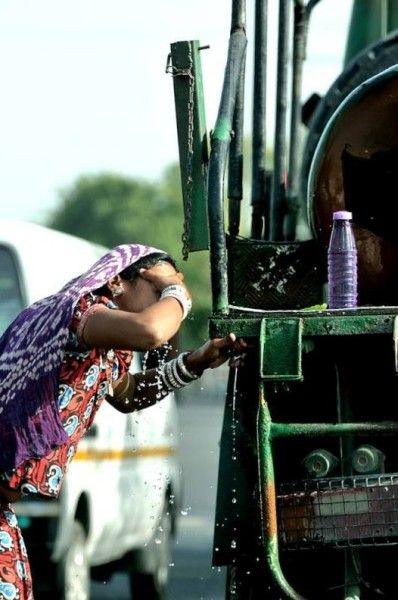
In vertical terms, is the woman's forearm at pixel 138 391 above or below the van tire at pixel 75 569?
below

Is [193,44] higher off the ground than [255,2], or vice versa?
[255,2]

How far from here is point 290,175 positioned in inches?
268

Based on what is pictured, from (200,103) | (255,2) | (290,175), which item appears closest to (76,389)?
(200,103)

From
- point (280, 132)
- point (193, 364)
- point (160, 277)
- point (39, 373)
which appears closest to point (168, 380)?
point (193, 364)

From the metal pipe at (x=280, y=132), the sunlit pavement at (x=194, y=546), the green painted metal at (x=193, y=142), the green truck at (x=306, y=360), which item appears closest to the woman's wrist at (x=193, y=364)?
the green truck at (x=306, y=360)

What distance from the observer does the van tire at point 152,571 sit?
10.3 meters

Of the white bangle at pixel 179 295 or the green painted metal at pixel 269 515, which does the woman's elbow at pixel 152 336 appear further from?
the green painted metal at pixel 269 515

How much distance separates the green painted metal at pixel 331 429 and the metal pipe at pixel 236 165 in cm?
100

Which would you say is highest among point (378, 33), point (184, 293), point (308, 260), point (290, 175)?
point (378, 33)

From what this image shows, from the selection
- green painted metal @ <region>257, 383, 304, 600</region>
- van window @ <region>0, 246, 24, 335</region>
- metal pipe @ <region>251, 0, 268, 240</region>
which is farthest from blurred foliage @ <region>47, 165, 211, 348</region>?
green painted metal @ <region>257, 383, 304, 600</region>

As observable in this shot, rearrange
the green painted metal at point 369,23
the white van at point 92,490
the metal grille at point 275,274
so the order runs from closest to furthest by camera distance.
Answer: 1. the metal grille at point 275,274
2. the green painted metal at point 369,23
3. the white van at point 92,490

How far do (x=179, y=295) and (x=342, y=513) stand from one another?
0.73 m

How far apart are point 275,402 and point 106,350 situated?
593mm

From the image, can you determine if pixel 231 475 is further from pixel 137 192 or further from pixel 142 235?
pixel 137 192
